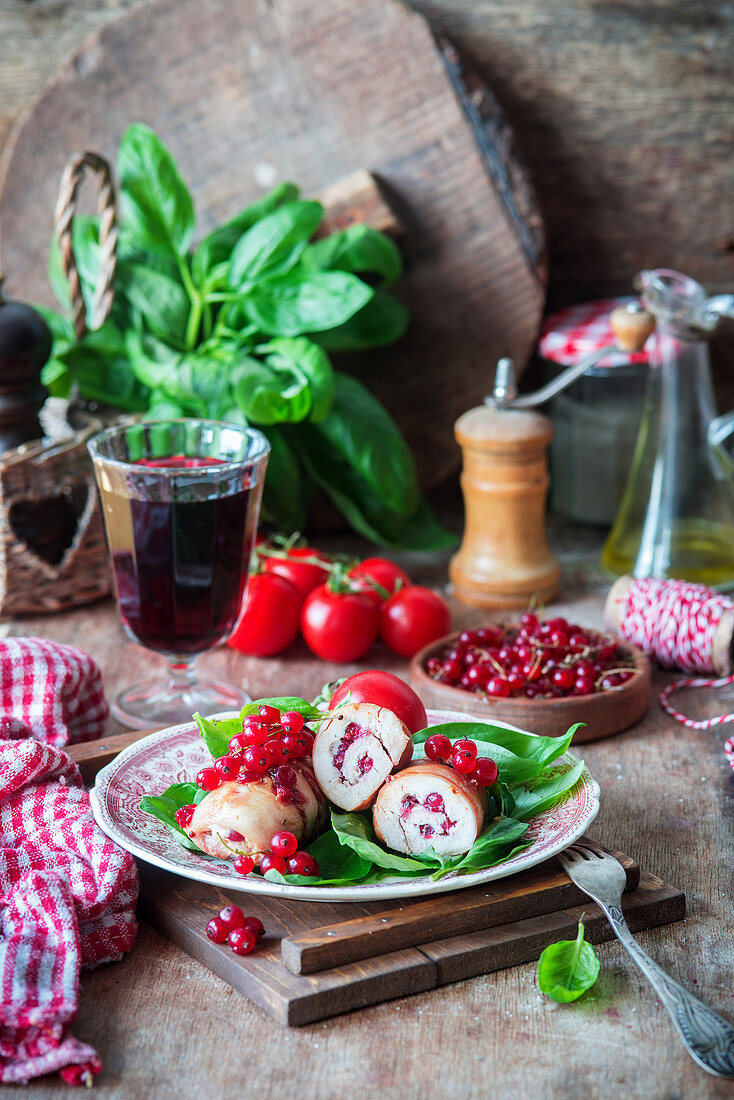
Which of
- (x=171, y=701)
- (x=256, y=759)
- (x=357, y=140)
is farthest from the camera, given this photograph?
(x=357, y=140)

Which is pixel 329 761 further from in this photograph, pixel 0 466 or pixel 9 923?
pixel 0 466

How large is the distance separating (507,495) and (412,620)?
0.22 m

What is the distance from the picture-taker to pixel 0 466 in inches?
48.5

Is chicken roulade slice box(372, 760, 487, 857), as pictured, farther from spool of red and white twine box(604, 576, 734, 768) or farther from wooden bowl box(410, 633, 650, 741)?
spool of red and white twine box(604, 576, 734, 768)

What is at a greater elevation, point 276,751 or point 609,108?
point 609,108

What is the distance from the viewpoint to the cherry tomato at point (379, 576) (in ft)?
4.09

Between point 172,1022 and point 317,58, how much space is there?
Result: 4.41 ft

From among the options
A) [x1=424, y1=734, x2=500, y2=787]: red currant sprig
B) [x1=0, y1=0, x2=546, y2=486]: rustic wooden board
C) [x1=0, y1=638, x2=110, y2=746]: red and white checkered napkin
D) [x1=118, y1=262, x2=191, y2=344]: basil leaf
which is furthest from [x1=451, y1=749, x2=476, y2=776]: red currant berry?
[x1=0, y1=0, x2=546, y2=486]: rustic wooden board

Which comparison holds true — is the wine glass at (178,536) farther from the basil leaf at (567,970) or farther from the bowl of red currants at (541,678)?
the basil leaf at (567,970)

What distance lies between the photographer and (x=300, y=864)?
671mm

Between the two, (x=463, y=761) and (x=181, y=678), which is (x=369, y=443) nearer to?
(x=181, y=678)

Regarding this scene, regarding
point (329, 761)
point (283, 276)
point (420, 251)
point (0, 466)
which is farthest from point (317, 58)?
point (329, 761)

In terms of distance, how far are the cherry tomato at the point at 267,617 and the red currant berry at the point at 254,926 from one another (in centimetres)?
55

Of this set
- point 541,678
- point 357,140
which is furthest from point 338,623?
point 357,140
